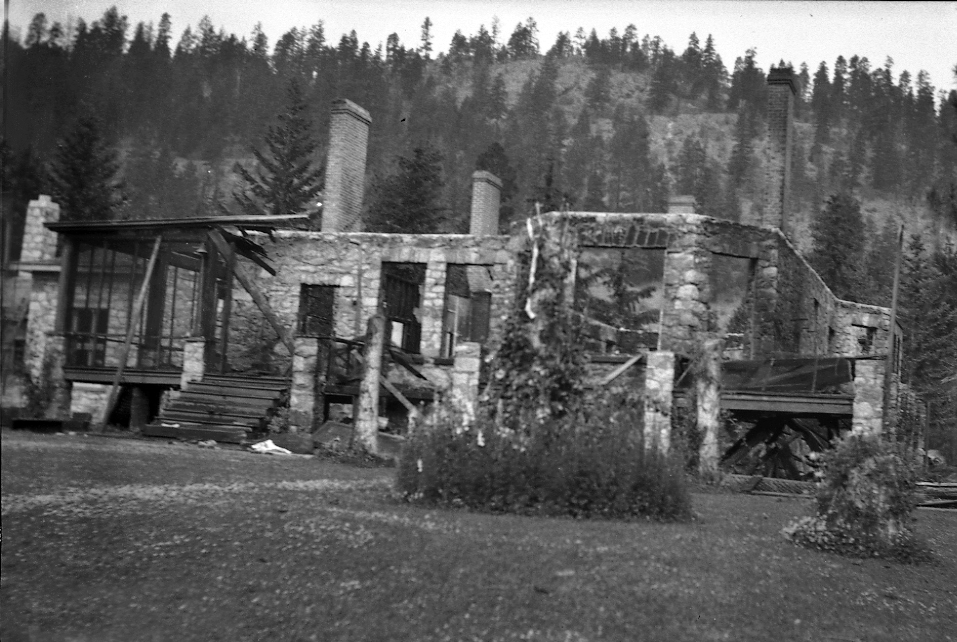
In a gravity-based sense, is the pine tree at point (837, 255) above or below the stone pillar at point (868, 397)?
above

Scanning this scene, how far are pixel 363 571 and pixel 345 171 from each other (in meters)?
16.3

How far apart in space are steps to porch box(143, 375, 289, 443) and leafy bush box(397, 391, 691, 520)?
5961 millimetres

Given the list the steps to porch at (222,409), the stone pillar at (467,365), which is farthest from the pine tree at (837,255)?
the stone pillar at (467,365)

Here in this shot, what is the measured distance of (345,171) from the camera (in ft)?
66.1

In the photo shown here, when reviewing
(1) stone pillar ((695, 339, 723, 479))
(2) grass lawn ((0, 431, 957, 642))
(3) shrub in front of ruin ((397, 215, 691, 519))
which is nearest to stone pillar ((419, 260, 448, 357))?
(1) stone pillar ((695, 339, 723, 479))

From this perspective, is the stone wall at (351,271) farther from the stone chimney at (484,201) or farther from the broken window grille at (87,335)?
the broken window grille at (87,335)

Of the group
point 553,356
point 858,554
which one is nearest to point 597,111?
point 553,356

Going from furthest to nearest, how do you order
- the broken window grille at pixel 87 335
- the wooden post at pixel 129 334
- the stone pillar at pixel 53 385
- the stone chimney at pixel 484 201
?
the stone chimney at pixel 484 201
the wooden post at pixel 129 334
the broken window grille at pixel 87 335
the stone pillar at pixel 53 385

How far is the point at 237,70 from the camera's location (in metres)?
5.18

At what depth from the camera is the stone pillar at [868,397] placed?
1280 cm

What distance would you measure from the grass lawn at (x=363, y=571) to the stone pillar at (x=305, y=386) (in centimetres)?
743

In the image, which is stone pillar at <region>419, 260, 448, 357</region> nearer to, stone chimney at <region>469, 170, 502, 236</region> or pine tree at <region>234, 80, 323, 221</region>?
stone chimney at <region>469, 170, 502, 236</region>

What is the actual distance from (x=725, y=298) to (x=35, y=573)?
51.9 m

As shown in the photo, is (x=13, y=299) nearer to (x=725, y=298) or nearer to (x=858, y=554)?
(x=858, y=554)
